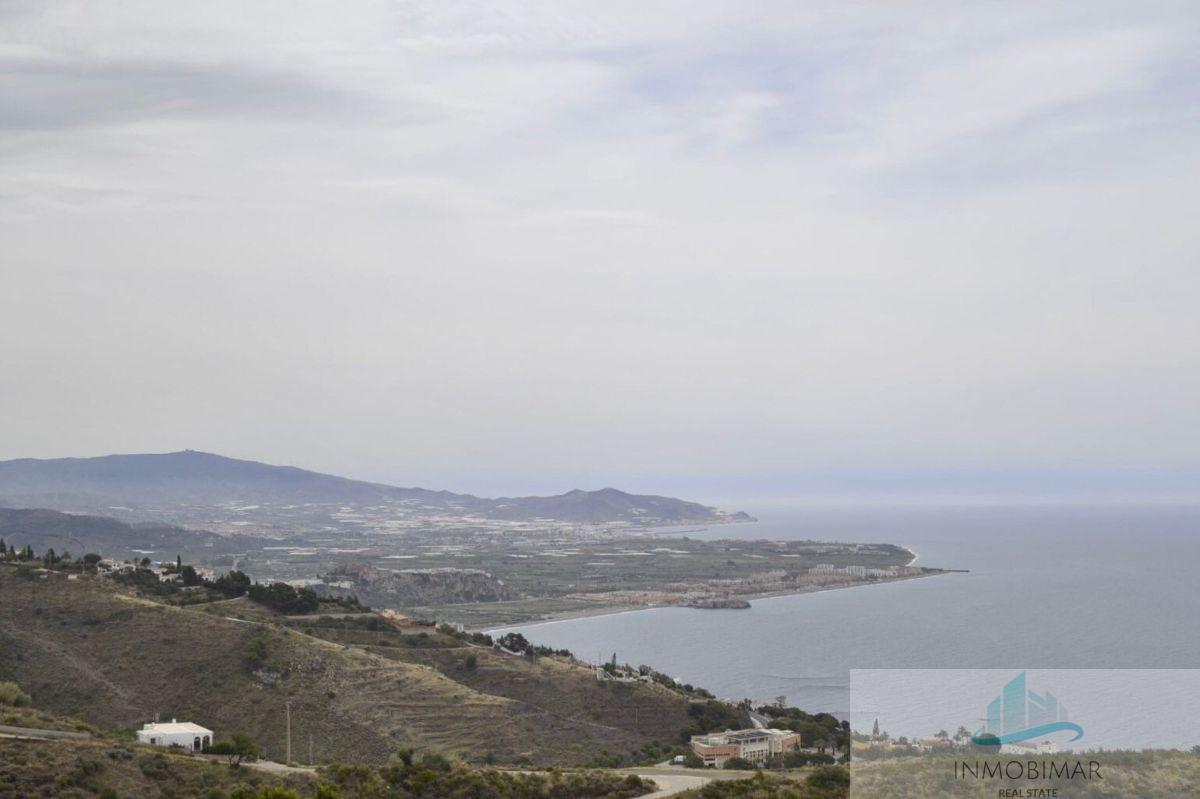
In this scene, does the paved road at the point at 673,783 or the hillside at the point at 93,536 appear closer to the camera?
the paved road at the point at 673,783

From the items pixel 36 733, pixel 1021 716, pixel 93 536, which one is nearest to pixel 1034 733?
pixel 1021 716

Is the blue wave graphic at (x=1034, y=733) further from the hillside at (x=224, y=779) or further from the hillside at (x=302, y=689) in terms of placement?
the hillside at (x=302, y=689)

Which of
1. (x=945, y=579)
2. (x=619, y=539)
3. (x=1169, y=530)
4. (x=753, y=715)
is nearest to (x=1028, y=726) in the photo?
(x=753, y=715)

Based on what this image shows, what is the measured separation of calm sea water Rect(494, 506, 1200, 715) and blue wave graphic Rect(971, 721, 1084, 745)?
101ft

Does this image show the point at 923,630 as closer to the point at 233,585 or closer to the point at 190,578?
the point at 233,585

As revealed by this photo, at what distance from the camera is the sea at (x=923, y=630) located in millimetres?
52156

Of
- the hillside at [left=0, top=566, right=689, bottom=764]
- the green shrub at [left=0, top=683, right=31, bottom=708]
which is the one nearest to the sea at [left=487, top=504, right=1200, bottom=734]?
the hillside at [left=0, top=566, right=689, bottom=764]

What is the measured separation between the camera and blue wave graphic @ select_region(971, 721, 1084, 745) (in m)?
12.0

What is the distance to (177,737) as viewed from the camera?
79.3 feet

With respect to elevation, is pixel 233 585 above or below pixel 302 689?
above

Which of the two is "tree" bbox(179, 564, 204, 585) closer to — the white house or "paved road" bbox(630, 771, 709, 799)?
the white house

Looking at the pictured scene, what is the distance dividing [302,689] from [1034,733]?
2241 cm

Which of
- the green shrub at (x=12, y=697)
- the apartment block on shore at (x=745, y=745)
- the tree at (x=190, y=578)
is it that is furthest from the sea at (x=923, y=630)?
the green shrub at (x=12, y=697)

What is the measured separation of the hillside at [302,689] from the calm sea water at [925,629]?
13.1 meters
